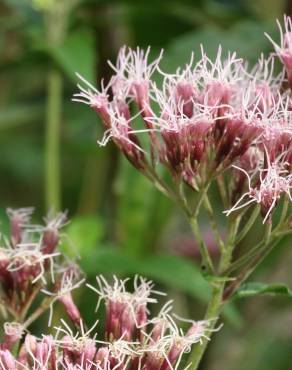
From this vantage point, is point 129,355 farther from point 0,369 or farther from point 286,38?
point 286,38

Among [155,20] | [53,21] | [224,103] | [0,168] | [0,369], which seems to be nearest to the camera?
[0,369]

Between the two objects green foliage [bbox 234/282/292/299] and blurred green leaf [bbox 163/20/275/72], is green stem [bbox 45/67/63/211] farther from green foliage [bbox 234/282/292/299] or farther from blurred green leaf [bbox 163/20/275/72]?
green foliage [bbox 234/282/292/299]

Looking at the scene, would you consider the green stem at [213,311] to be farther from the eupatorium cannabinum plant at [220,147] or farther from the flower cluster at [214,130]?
the flower cluster at [214,130]

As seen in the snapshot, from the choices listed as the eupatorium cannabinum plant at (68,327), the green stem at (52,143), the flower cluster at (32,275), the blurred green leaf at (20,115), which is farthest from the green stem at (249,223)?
the blurred green leaf at (20,115)

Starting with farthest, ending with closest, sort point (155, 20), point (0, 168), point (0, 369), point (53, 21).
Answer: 1. point (0, 168)
2. point (155, 20)
3. point (53, 21)
4. point (0, 369)

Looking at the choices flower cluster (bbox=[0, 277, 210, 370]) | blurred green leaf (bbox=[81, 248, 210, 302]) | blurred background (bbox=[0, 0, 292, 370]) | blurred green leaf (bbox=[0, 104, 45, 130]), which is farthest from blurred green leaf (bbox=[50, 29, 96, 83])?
flower cluster (bbox=[0, 277, 210, 370])

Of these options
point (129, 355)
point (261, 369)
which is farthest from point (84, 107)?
point (129, 355)

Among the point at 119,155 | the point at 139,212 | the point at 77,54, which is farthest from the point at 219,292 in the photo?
the point at 119,155
